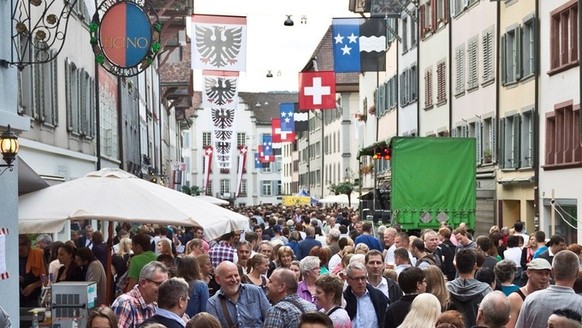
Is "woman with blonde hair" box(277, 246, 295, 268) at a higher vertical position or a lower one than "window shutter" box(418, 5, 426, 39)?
lower

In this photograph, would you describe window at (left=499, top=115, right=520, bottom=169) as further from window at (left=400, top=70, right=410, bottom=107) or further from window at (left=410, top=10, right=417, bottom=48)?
window at (left=400, top=70, right=410, bottom=107)

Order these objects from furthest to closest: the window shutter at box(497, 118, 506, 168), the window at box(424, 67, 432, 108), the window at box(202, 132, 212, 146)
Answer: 1. the window at box(202, 132, 212, 146)
2. the window at box(424, 67, 432, 108)
3. the window shutter at box(497, 118, 506, 168)

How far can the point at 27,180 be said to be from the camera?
51.1ft

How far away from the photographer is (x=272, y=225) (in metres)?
29.6

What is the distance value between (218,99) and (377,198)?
5.95 meters

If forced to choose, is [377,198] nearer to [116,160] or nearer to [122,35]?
[116,160]

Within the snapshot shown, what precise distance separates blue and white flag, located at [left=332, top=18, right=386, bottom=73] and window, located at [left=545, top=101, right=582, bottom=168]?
10055 millimetres

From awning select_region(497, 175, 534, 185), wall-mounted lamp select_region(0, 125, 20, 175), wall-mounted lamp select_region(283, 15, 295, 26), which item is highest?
wall-mounted lamp select_region(283, 15, 295, 26)

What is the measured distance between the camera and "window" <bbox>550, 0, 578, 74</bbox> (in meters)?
27.1

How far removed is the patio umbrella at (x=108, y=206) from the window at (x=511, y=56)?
60.3 ft

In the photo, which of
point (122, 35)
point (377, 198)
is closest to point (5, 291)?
point (122, 35)

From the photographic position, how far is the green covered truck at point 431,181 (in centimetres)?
2688

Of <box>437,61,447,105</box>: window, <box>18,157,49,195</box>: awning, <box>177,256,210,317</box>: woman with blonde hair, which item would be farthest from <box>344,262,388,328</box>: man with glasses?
<box>437,61,447,105</box>: window

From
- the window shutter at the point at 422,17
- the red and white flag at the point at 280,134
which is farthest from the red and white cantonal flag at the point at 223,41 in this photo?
the red and white flag at the point at 280,134
